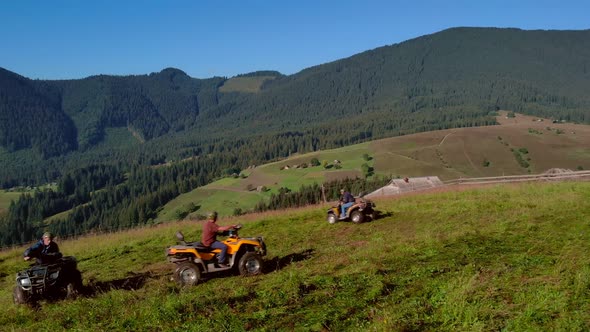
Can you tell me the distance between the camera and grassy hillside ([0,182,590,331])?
789 cm

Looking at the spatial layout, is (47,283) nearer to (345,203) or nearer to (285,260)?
(285,260)

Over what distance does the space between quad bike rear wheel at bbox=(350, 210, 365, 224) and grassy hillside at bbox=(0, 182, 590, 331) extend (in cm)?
200

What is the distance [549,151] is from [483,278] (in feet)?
490

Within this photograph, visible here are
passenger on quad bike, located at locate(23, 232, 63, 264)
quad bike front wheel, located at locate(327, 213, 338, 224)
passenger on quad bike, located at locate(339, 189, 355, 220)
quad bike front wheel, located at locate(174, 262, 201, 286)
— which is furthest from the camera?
quad bike front wheel, located at locate(327, 213, 338, 224)

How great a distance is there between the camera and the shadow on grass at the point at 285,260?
45.5 ft

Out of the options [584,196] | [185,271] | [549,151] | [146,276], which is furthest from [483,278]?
[549,151]

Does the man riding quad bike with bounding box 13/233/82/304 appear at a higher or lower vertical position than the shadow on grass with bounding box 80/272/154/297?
higher

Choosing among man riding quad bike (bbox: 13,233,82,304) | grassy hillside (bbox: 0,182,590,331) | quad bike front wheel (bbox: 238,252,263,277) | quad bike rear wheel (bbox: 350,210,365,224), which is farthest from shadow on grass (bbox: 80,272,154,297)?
quad bike rear wheel (bbox: 350,210,365,224)

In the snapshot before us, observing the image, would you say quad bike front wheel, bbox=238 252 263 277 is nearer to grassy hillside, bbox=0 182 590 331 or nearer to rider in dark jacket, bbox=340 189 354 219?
grassy hillside, bbox=0 182 590 331

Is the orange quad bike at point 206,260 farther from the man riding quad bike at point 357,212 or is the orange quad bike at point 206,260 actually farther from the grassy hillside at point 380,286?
the man riding quad bike at point 357,212

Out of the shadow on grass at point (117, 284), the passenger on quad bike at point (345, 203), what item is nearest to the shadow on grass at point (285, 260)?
the shadow on grass at point (117, 284)

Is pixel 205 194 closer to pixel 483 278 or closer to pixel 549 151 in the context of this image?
pixel 549 151

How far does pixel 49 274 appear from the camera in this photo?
40.2 feet

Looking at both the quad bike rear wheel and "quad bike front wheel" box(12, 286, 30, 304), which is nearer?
"quad bike front wheel" box(12, 286, 30, 304)
